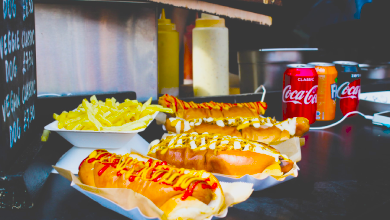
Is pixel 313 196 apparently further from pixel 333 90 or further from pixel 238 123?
pixel 333 90

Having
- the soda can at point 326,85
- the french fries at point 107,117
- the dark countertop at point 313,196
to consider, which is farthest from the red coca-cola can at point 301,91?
the french fries at point 107,117

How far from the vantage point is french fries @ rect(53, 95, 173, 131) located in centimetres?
91

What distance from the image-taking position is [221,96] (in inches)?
67.7

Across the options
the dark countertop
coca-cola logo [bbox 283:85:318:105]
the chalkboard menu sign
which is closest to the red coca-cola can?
coca-cola logo [bbox 283:85:318:105]

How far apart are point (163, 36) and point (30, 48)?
0.90 m

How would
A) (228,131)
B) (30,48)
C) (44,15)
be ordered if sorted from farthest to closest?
(44,15) < (228,131) < (30,48)

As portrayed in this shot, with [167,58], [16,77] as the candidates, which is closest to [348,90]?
[167,58]

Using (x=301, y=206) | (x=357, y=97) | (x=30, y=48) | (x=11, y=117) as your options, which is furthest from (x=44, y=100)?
(x=357, y=97)

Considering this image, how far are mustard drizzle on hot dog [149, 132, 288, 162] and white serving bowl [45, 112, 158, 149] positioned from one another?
0.34 ft

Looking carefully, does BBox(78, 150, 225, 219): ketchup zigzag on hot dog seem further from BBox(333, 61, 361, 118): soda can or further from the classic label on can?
BBox(333, 61, 361, 118): soda can

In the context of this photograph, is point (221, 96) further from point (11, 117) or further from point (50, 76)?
point (11, 117)

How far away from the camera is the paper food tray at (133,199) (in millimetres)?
634

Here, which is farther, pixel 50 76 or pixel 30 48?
pixel 50 76

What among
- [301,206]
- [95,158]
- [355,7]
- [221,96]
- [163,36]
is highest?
[355,7]
